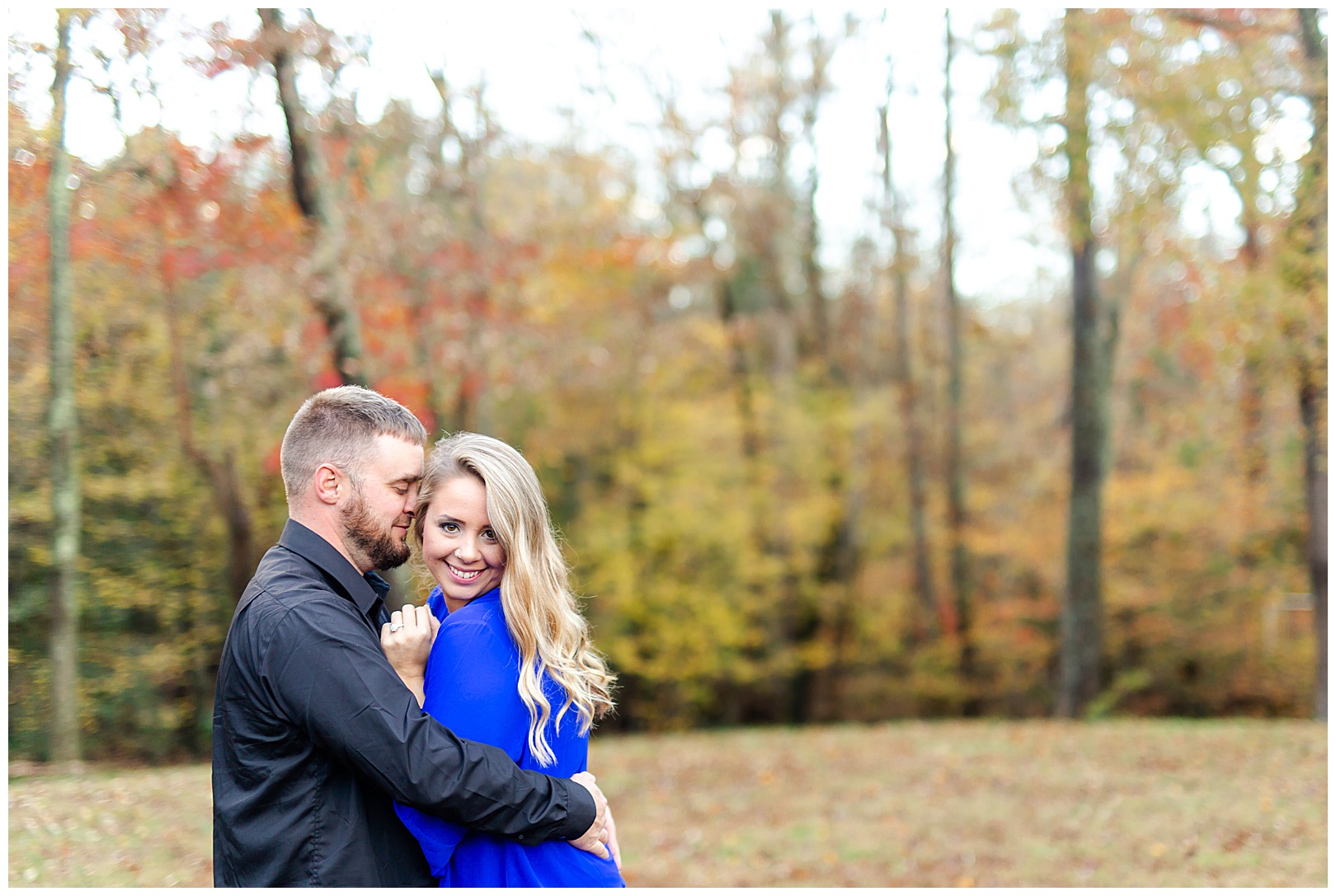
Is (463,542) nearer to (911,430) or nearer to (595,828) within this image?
(595,828)

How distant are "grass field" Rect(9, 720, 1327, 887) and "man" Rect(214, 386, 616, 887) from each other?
3.34 m

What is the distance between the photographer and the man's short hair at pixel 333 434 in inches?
97.9

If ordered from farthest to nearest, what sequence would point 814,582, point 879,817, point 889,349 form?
1. point 889,349
2. point 814,582
3. point 879,817

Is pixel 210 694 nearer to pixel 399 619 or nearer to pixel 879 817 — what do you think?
pixel 879 817

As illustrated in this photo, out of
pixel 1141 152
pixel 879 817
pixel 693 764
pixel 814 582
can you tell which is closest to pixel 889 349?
pixel 814 582

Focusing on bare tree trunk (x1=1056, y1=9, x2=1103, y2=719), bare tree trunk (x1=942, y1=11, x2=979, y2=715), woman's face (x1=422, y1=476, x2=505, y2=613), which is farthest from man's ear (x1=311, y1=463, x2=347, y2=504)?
bare tree trunk (x1=942, y1=11, x2=979, y2=715)

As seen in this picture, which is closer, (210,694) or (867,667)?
(210,694)

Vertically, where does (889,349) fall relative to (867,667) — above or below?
above

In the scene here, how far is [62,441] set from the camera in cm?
677

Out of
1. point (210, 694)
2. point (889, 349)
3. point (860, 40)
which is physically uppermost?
point (860, 40)

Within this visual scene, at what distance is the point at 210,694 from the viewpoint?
8.66m

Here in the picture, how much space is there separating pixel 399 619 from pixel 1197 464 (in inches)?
618

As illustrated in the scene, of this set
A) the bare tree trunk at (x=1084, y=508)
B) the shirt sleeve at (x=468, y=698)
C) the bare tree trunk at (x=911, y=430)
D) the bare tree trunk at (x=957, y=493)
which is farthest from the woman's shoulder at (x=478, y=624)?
the bare tree trunk at (x=957, y=493)

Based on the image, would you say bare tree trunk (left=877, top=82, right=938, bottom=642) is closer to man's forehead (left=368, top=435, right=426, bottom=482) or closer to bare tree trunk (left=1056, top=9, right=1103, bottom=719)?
bare tree trunk (left=1056, top=9, right=1103, bottom=719)
